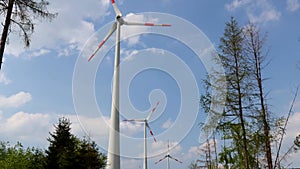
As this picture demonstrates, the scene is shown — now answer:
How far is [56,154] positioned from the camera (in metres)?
20.4

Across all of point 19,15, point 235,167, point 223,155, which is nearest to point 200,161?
point 223,155

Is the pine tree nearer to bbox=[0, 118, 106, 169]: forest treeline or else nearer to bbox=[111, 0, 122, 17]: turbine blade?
bbox=[0, 118, 106, 169]: forest treeline

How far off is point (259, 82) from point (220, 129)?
308 centimetres

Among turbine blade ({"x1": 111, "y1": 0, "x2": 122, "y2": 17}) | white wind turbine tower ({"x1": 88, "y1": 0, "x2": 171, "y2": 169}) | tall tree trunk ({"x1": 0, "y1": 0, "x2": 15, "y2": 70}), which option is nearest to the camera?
tall tree trunk ({"x1": 0, "y1": 0, "x2": 15, "y2": 70})

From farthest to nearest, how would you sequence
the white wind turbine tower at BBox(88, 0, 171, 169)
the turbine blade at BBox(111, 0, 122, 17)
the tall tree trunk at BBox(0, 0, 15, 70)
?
the turbine blade at BBox(111, 0, 122, 17) → the white wind turbine tower at BBox(88, 0, 171, 169) → the tall tree trunk at BBox(0, 0, 15, 70)

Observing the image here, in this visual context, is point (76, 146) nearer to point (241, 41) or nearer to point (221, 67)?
point (221, 67)

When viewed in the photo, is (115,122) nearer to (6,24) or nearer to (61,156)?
(61,156)

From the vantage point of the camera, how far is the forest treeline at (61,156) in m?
19.8

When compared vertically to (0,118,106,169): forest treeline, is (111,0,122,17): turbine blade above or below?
above

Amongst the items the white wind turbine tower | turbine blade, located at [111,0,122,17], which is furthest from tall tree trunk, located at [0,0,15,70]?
turbine blade, located at [111,0,122,17]

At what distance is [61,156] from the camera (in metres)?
19.8

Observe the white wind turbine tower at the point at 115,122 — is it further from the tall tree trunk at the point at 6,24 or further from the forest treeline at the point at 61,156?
the tall tree trunk at the point at 6,24

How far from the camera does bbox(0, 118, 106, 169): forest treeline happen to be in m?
19.8

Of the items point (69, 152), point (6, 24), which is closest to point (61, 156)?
point (69, 152)
